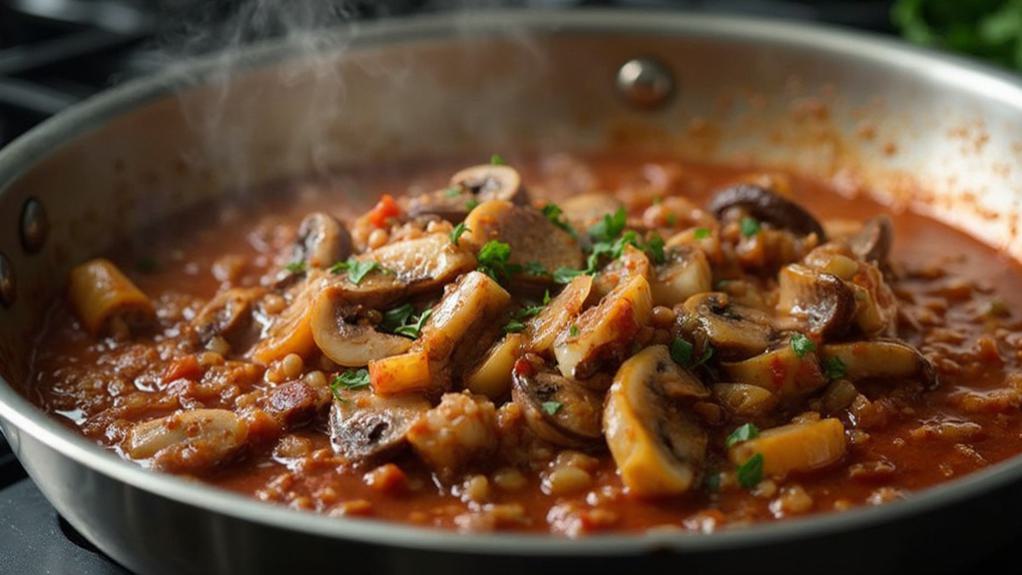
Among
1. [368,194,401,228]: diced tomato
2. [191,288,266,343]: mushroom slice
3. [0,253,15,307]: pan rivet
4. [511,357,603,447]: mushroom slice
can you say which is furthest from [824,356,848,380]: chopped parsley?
[0,253,15,307]: pan rivet

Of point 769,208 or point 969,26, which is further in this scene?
point 969,26

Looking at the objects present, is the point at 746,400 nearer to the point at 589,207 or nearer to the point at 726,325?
the point at 726,325

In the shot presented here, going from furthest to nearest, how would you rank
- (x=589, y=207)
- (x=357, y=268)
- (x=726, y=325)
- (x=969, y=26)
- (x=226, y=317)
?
(x=969, y=26), (x=589, y=207), (x=226, y=317), (x=357, y=268), (x=726, y=325)

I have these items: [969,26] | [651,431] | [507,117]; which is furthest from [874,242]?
[969,26]

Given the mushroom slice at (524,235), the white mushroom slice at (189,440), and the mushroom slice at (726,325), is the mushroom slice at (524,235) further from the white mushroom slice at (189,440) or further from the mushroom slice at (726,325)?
the white mushroom slice at (189,440)

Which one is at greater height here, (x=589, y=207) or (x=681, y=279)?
(x=681, y=279)

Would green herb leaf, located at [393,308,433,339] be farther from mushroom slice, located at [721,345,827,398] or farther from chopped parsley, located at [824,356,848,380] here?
chopped parsley, located at [824,356,848,380]

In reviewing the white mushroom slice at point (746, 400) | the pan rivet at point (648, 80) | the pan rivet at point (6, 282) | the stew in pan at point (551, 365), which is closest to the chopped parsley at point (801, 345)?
the stew in pan at point (551, 365)
